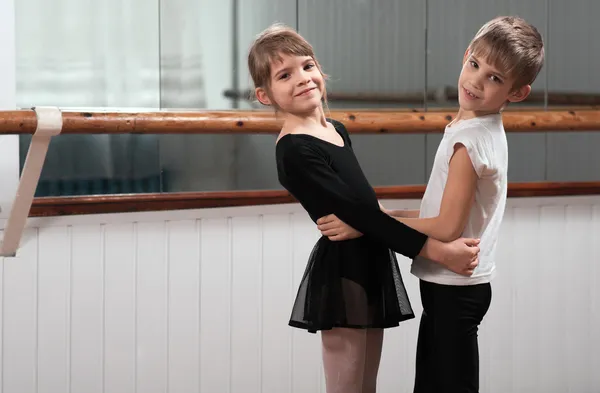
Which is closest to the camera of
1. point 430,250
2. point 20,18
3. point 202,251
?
point 430,250

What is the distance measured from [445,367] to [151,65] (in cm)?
125

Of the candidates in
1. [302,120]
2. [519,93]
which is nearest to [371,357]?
[302,120]

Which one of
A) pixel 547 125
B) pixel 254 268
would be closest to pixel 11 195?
pixel 254 268

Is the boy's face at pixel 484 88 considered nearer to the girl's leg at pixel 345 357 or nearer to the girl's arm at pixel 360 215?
the girl's arm at pixel 360 215

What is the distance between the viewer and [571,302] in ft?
9.23

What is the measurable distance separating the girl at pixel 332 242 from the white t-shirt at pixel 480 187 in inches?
1.9

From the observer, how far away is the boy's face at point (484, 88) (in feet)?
5.28

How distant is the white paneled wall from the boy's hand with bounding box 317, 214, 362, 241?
859 mm

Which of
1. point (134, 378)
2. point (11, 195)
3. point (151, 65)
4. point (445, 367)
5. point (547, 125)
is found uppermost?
point (151, 65)

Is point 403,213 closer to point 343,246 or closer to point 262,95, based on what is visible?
point 343,246

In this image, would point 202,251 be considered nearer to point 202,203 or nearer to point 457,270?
point 202,203

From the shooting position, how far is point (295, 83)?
63.9 inches

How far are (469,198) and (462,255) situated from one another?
0.11m

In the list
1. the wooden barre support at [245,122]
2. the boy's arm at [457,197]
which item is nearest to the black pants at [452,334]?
the boy's arm at [457,197]
